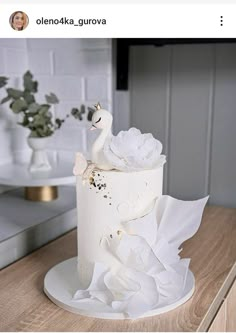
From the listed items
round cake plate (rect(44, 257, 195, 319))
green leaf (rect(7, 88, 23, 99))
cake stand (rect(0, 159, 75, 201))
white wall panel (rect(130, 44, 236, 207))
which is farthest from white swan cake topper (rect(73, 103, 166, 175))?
white wall panel (rect(130, 44, 236, 207))

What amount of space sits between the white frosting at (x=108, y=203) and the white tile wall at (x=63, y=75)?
26.2 inches

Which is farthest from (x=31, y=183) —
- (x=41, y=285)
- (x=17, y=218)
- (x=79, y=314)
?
(x=79, y=314)

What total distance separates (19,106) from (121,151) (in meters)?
0.55

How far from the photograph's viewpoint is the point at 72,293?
0.77 metres

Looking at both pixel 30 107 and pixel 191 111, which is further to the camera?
pixel 191 111

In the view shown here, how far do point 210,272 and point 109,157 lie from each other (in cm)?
33

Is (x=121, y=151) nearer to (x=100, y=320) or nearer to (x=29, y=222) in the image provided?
(x=100, y=320)

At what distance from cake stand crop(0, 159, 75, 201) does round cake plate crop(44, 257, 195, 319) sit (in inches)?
11.2

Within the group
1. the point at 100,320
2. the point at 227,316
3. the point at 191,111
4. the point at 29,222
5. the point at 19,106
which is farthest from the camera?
the point at 191,111

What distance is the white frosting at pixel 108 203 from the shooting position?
74 centimetres

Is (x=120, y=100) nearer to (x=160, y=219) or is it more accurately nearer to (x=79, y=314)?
(x=160, y=219)

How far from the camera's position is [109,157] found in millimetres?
726

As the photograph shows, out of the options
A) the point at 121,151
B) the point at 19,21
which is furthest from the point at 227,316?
the point at 19,21

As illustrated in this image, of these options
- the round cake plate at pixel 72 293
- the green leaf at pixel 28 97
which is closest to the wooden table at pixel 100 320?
the round cake plate at pixel 72 293
